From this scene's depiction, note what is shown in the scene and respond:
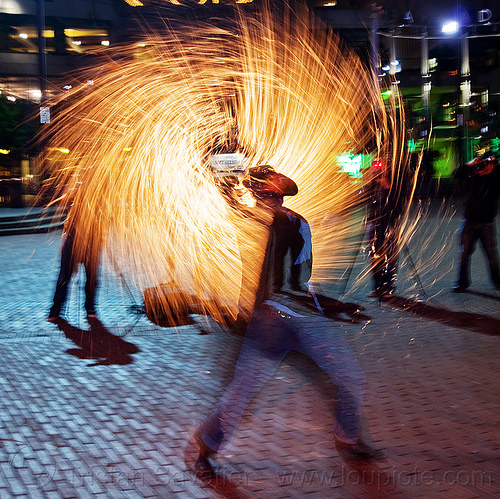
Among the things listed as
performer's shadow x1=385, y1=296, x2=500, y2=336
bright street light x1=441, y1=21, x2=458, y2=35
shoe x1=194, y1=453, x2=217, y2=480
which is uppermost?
bright street light x1=441, y1=21, x2=458, y2=35

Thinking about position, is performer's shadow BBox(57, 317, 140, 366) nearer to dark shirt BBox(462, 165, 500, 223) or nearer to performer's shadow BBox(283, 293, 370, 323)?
performer's shadow BBox(283, 293, 370, 323)

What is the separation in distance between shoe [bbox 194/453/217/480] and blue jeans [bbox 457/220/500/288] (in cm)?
629

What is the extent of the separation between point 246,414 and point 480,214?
5.51 metres

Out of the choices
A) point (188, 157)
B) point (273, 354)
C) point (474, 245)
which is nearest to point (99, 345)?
point (188, 157)

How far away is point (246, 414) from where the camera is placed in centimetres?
485

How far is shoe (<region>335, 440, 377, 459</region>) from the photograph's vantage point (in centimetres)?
404

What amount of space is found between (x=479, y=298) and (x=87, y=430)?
19.1ft

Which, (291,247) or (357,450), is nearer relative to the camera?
(291,247)

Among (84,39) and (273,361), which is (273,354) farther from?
(84,39)

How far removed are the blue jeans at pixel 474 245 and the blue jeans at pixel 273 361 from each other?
583 cm

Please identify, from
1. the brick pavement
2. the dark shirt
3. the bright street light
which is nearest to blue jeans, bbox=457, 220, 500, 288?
the dark shirt

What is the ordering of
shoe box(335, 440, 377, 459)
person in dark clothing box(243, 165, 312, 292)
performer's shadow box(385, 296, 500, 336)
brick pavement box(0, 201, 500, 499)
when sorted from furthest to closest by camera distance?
performer's shadow box(385, 296, 500, 336) < shoe box(335, 440, 377, 459) < person in dark clothing box(243, 165, 312, 292) < brick pavement box(0, 201, 500, 499)

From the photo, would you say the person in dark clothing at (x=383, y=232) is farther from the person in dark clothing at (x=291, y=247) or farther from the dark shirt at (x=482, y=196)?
the person in dark clothing at (x=291, y=247)

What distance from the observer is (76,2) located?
→ 1768 inches
